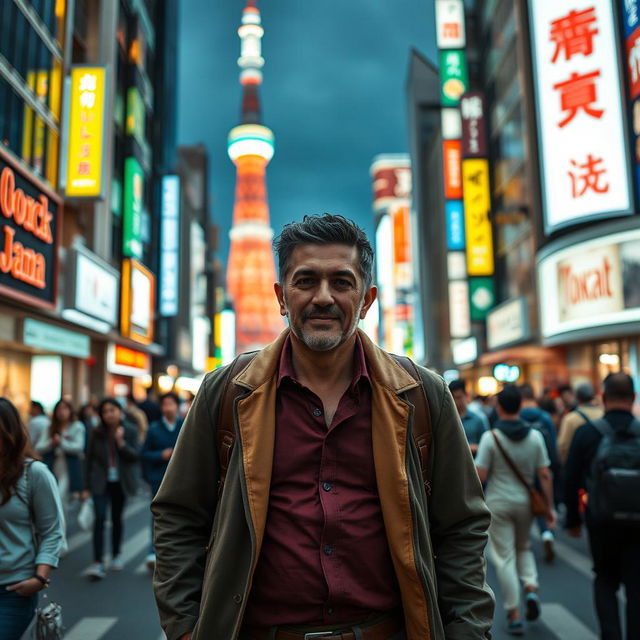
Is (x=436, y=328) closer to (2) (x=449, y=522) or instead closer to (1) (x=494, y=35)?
(1) (x=494, y=35)

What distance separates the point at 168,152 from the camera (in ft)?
128

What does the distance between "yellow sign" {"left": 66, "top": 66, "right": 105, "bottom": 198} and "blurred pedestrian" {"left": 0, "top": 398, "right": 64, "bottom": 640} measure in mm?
15586

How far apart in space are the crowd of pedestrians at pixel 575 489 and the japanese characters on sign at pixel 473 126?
24.5 metres

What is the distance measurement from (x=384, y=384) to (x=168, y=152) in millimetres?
38910

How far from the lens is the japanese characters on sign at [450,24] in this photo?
34312mm

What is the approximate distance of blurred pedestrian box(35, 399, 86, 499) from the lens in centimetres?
1032

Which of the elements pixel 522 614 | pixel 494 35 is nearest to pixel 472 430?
pixel 522 614

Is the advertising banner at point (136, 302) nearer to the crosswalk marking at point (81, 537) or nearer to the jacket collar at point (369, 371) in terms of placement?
the crosswalk marking at point (81, 537)

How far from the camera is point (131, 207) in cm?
2736

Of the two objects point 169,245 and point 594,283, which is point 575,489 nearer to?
point 594,283

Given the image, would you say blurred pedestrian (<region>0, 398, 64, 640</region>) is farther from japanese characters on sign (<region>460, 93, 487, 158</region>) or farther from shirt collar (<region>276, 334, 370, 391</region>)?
japanese characters on sign (<region>460, 93, 487, 158</region>)

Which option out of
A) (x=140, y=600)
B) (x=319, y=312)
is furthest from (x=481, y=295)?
(x=319, y=312)

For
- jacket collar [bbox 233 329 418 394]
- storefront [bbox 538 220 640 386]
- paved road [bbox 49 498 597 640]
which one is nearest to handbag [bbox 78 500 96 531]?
paved road [bbox 49 498 597 640]

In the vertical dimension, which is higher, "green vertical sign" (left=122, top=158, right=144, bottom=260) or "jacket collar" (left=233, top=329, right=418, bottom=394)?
"green vertical sign" (left=122, top=158, right=144, bottom=260)
